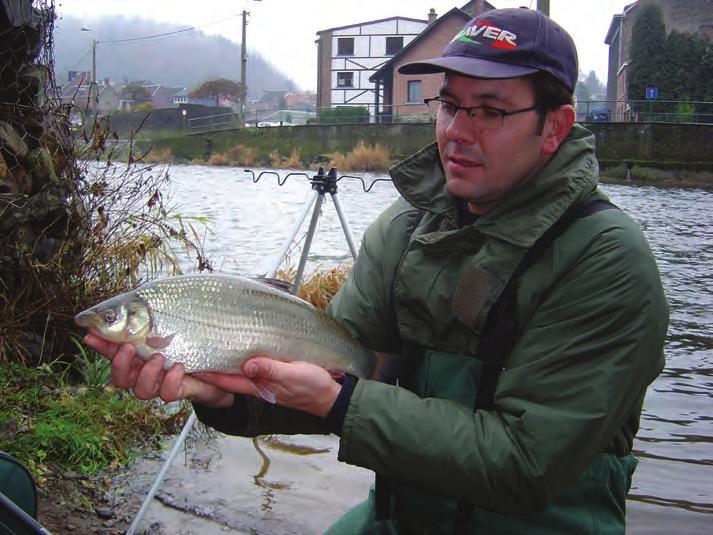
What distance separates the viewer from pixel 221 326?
97.4 inches

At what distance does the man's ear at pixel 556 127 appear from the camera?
2361 millimetres

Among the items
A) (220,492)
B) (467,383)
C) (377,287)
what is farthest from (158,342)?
(220,492)

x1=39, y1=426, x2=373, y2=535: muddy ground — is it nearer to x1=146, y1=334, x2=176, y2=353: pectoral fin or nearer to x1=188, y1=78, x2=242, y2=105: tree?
x1=146, y1=334, x2=176, y2=353: pectoral fin

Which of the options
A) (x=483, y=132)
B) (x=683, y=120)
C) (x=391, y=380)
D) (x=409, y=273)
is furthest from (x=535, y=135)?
(x=683, y=120)

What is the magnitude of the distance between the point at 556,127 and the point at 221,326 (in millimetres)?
1160

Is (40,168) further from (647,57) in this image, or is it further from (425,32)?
(425,32)

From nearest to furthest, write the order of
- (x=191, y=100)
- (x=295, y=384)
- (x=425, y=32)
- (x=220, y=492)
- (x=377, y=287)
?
(x=295, y=384)
(x=377, y=287)
(x=220, y=492)
(x=425, y=32)
(x=191, y=100)

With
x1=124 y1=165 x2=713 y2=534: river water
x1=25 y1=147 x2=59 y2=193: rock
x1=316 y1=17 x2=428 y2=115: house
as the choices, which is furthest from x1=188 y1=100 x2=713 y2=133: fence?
x1=25 y1=147 x2=59 y2=193: rock

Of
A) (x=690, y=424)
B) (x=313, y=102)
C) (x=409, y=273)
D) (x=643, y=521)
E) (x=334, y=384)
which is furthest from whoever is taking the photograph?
(x=313, y=102)

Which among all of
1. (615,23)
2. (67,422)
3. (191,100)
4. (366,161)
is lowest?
(67,422)

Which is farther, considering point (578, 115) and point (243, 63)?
point (243, 63)

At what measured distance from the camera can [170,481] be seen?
14.1 ft

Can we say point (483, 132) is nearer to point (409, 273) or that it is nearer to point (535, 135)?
point (535, 135)

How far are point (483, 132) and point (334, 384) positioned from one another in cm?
83
